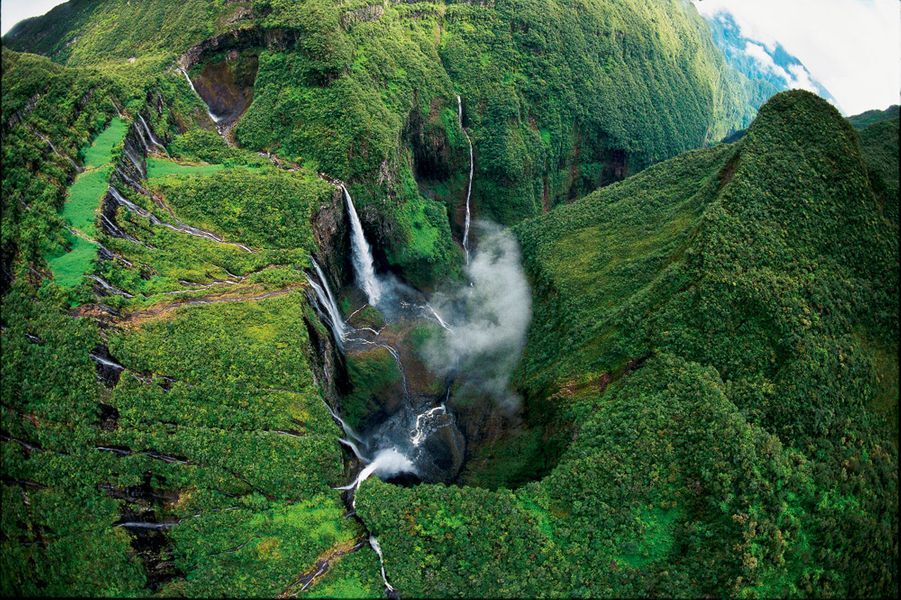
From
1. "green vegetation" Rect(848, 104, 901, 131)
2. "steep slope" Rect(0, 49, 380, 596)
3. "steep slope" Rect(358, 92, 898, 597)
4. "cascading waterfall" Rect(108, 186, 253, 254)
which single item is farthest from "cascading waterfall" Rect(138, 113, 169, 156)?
"green vegetation" Rect(848, 104, 901, 131)

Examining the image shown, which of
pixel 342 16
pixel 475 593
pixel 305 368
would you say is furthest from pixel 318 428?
pixel 342 16

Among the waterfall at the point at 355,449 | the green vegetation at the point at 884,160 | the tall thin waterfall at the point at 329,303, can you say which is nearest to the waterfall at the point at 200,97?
the tall thin waterfall at the point at 329,303

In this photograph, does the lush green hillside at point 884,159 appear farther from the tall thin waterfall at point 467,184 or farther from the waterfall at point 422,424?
the tall thin waterfall at point 467,184

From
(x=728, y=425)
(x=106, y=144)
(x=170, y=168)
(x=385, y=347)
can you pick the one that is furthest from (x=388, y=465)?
(x=106, y=144)

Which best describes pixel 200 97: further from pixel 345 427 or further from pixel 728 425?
pixel 728 425

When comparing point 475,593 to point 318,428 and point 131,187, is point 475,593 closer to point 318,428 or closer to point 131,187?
point 318,428

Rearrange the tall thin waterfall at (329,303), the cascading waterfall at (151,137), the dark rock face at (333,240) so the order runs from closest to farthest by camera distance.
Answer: the tall thin waterfall at (329,303)
the dark rock face at (333,240)
the cascading waterfall at (151,137)
